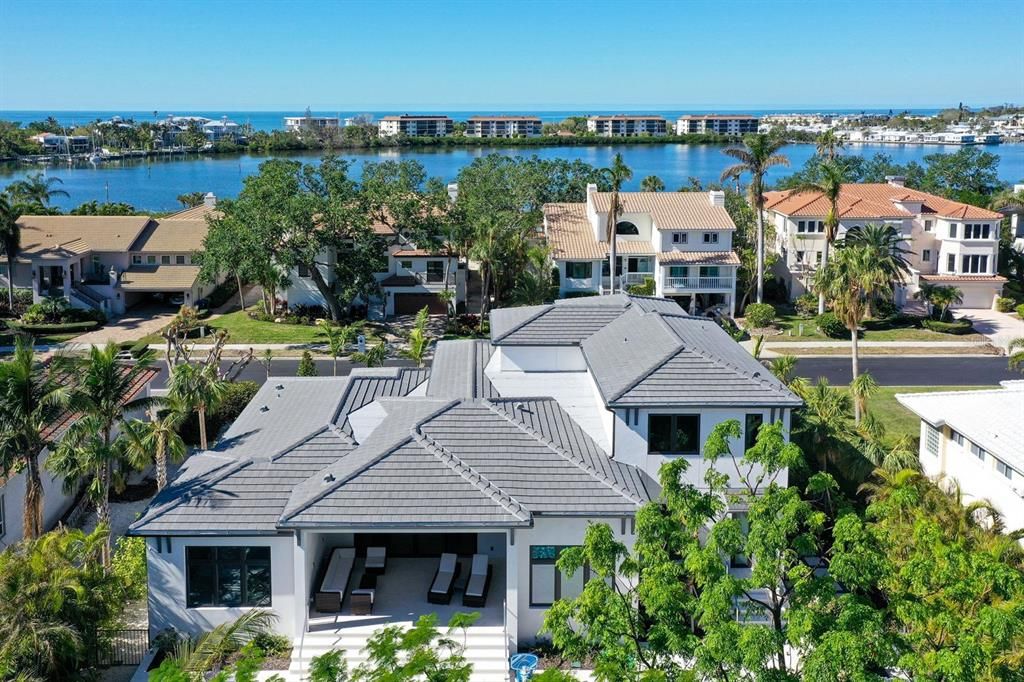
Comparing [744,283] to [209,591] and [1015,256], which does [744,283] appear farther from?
[209,591]

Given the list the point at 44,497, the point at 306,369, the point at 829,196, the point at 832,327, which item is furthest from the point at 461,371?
the point at 829,196

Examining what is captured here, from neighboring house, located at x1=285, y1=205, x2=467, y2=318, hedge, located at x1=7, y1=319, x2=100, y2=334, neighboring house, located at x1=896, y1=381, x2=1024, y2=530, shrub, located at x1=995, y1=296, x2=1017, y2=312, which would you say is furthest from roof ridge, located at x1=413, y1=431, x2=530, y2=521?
shrub, located at x1=995, y1=296, x2=1017, y2=312

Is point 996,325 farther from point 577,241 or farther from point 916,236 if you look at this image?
point 577,241

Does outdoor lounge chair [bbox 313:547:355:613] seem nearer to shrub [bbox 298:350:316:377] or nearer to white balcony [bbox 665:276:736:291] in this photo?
shrub [bbox 298:350:316:377]

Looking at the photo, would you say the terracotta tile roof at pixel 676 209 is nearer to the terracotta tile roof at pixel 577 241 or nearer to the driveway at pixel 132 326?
the terracotta tile roof at pixel 577 241

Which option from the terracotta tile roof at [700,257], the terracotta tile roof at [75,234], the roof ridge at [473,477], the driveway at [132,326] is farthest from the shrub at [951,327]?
the terracotta tile roof at [75,234]

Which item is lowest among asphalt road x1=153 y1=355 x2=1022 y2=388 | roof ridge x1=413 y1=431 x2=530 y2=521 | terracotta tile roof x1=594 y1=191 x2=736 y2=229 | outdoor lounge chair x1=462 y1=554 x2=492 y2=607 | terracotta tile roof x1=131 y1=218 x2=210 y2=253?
outdoor lounge chair x1=462 y1=554 x2=492 y2=607

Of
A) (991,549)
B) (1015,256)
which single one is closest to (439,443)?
(991,549)
